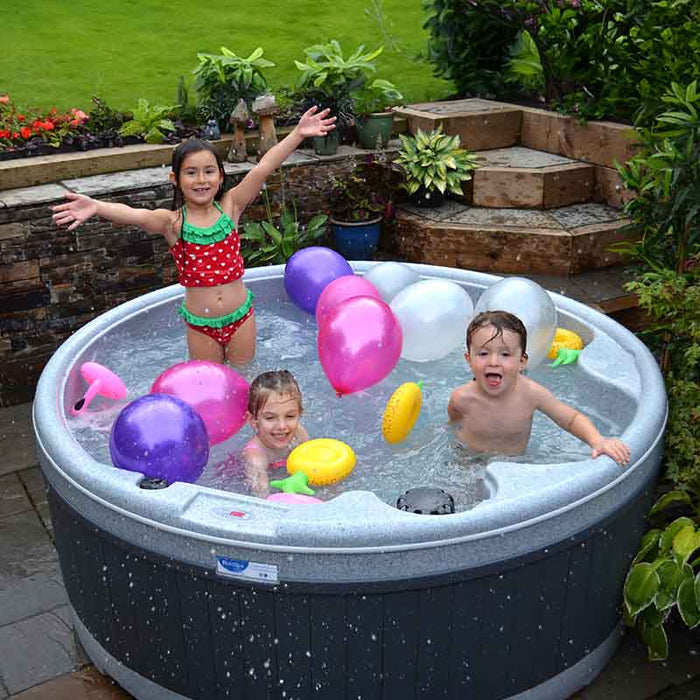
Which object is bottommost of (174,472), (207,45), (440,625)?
(440,625)

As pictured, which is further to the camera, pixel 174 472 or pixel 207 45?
pixel 207 45

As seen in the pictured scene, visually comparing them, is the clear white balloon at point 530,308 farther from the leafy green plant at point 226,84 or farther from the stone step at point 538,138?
the leafy green plant at point 226,84

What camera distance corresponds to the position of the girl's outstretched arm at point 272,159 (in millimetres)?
4004

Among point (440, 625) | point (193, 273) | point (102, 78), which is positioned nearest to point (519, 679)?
point (440, 625)

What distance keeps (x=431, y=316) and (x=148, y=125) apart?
313 centimetres

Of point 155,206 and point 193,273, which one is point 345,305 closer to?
point 193,273

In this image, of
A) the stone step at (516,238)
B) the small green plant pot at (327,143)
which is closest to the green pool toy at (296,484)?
the stone step at (516,238)

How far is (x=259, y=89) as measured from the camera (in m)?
6.41

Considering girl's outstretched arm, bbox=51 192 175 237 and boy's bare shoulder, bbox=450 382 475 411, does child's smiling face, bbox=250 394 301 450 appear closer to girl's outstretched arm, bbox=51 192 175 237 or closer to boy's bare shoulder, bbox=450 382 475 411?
boy's bare shoulder, bbox=450 382 475 411

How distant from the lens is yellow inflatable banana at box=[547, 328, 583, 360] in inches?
163

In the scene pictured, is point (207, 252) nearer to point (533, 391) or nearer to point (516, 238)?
point (533, 391)

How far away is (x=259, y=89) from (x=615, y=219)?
272 centimetres

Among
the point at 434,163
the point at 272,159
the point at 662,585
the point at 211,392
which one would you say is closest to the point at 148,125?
the point at 434,163

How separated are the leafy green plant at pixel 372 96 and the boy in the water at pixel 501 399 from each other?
12.3 ft
